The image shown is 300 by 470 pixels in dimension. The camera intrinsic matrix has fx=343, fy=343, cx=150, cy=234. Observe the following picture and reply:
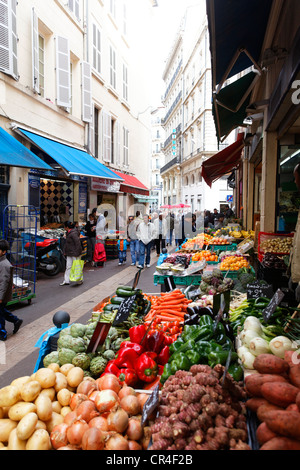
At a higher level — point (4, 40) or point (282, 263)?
point (4, 40)

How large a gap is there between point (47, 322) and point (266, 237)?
452 cm

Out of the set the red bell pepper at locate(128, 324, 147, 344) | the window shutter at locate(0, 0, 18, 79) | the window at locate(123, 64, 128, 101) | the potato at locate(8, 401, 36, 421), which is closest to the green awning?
the red bell pepper at locate(128, 324, 147, 344)

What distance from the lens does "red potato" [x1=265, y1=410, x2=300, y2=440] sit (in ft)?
5.46

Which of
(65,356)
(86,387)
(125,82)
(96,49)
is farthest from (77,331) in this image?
(125,82)

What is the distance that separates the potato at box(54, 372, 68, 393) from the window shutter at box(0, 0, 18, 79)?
30.6ft

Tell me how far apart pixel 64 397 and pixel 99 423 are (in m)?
0.49

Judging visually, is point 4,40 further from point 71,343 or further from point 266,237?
point 71,343

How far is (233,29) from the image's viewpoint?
455 centimetres

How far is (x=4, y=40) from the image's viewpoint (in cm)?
938

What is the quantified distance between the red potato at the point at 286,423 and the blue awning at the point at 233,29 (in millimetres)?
3674

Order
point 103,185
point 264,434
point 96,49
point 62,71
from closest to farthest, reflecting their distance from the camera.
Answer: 1. point 264,434
2. point 62,71
3. point 103,185
4. point 96,49

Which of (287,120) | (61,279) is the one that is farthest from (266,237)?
(61,279)

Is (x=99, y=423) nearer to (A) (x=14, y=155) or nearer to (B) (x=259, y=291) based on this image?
(B) (x=259, y=291)

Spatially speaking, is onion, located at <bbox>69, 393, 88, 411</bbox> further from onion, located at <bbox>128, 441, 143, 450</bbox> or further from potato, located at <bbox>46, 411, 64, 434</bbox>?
onion, located at <bbox>128, 441, 143, 450</bbox>
